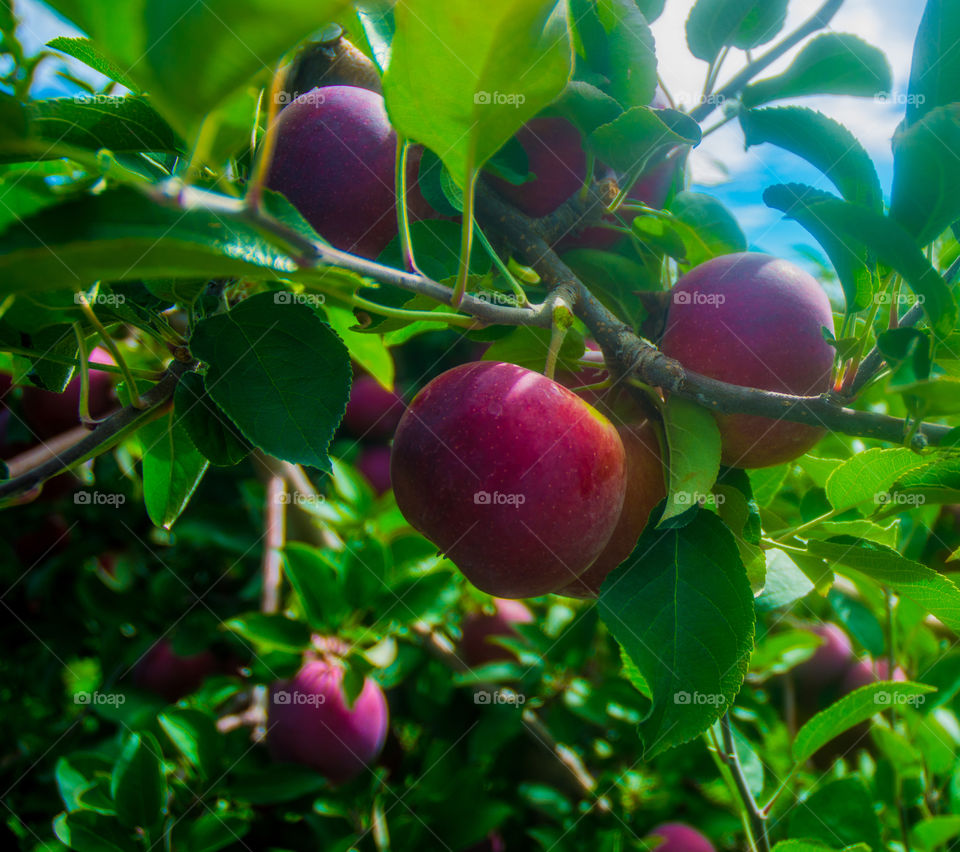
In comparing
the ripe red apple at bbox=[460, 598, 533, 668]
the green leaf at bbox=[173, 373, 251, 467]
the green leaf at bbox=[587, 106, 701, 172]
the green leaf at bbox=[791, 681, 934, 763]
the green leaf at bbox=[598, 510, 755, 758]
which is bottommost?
the ripe red apple at bbox=[460, 598, 533, 668]

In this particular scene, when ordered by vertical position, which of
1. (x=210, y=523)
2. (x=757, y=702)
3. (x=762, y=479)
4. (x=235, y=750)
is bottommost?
(x=235, y=750)

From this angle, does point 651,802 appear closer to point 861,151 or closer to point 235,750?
point 235,750

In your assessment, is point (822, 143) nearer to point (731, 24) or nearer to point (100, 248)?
point (731, 24)

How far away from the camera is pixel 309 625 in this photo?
124 centimetres

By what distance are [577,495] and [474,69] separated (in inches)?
13.8

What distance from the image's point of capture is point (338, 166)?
2.46 ft

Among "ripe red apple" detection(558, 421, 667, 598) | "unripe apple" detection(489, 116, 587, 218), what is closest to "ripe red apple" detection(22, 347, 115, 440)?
"unripe apple" detection(489, 116, 587, 218)

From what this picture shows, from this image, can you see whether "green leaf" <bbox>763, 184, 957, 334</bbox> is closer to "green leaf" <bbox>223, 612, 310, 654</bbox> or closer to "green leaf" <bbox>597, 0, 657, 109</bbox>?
"green leaf" <bbox>597, 0, 657, 109</bbox>

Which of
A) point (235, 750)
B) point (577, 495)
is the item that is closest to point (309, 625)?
point (235, 750)

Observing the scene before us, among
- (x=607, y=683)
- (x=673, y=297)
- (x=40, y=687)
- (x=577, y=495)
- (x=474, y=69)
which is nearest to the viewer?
(x=474, y=69)

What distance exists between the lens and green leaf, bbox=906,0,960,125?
0.62 metres

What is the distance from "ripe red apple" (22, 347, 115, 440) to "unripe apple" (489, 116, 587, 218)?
88 cm

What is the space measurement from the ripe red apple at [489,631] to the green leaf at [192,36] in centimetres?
140

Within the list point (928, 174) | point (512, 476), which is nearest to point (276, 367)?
point (512, 476)
